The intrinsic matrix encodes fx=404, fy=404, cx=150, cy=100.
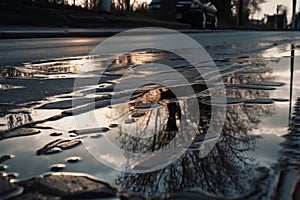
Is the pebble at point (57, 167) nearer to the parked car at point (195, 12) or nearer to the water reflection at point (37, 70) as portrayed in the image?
the water reflection at point (37, 70)

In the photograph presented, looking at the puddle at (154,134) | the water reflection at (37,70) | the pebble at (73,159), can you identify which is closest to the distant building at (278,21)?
the water reflection at (37,70)

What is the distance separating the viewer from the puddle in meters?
1.05

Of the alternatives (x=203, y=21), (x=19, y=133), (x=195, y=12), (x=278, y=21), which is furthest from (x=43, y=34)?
(x=278, y=21)

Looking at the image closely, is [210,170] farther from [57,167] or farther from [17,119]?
[17,119]

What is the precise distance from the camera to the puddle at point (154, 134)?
1048 millimetres

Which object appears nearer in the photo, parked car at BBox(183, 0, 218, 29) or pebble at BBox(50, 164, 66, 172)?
pebble at BBox(50, 164, 66, 172)

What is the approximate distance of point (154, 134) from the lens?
1.46 m

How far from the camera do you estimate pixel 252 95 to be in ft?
7.34

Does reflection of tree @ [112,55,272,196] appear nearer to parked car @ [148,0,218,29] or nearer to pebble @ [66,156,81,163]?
pebble @ [66,156,81,163]

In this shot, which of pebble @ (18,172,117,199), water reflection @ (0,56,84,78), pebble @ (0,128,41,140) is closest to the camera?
pebble @ (18,172,117,199)

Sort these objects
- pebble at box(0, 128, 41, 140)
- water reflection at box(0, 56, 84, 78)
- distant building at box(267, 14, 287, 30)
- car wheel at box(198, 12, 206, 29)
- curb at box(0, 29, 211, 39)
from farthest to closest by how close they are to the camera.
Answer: distant building at box(267, 14, 287, 30)
car wheel at box(198, 12, 206, 29)
curb at box(0, 29, 211, 39)
water reflection at box(0, 56, 84, 78)
pebble at box(0, 128, 41, 140)

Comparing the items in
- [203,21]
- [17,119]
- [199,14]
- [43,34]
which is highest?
[199,14]

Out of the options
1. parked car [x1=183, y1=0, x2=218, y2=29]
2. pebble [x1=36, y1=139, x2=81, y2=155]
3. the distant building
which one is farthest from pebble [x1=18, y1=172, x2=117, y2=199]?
the distant building

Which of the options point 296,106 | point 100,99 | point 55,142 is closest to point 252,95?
point 296,106
